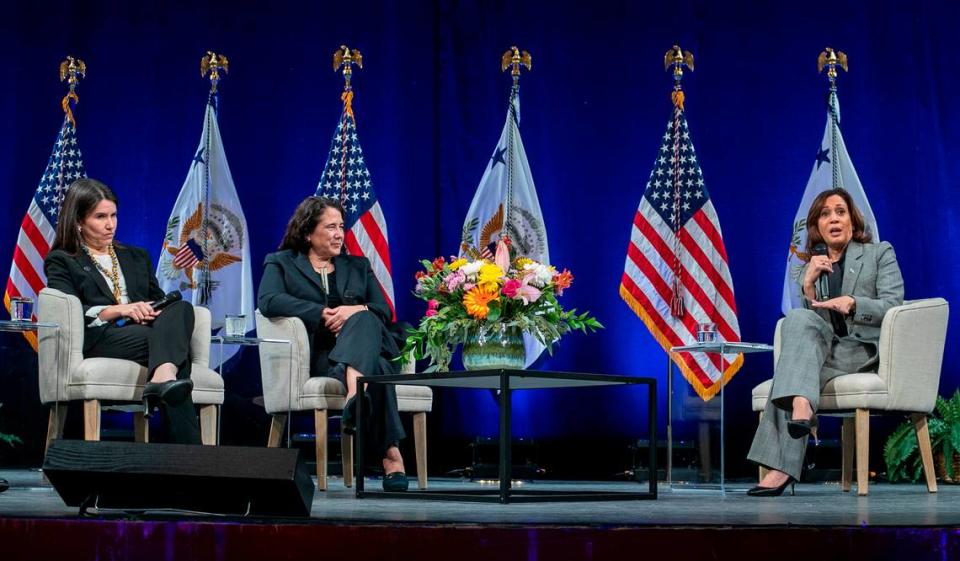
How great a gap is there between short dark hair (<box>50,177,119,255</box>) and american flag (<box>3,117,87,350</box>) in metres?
1.55

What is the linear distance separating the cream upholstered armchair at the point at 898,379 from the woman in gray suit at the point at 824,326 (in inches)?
2.4

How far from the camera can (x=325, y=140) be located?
20.8ft

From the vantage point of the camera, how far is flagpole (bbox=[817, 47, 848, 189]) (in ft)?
18.5

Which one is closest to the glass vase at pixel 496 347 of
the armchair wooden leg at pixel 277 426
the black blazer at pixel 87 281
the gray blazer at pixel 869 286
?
the armchair wooden leg at pixel 277 426

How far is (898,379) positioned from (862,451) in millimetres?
280

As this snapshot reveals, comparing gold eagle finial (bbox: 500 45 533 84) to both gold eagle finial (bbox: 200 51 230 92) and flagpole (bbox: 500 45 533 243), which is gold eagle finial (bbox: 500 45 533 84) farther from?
gold eagle finial (bbox: 200 51 230 92)

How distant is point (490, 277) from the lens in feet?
11.9

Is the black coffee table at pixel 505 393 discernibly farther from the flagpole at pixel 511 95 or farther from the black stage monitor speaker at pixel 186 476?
the flagpole at pixel 511 95

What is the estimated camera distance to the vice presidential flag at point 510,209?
593 cm

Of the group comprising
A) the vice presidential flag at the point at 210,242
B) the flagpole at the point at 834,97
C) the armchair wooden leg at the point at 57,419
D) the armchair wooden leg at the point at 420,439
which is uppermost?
the flagpole at the point at 834,97

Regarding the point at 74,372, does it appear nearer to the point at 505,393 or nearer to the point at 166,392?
the point at 166,392

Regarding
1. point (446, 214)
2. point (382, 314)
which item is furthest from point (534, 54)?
point (382, 314)

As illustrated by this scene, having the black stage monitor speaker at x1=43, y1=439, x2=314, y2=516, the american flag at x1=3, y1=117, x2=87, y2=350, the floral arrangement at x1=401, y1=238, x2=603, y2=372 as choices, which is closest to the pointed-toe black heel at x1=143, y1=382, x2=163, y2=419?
the floral arrangement at x1=401, y1=238, x2=603, y2=372

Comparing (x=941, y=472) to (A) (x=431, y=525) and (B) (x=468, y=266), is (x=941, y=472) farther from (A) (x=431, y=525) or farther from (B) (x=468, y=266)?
(A) (x=431, y=525)
